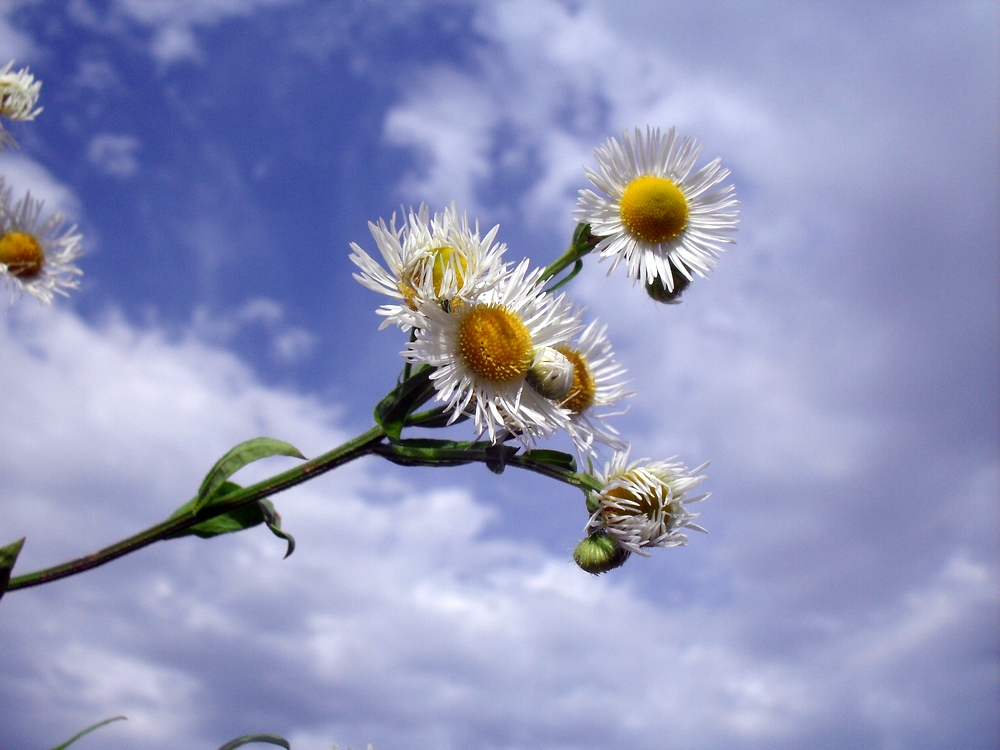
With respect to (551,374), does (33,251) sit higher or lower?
higher

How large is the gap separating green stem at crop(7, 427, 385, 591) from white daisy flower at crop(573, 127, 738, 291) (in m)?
0.55

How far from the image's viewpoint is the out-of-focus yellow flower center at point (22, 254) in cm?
170

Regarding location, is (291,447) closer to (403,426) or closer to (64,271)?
(403,426)

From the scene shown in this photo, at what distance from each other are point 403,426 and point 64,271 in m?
1.04

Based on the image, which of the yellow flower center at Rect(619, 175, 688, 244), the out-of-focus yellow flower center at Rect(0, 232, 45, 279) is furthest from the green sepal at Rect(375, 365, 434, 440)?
the out-of-focus yellow flower center at Rect(0, 232, 45, 279)

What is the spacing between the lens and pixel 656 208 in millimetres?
1498

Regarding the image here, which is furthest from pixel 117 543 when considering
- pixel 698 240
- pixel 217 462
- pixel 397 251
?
pixel 698 240

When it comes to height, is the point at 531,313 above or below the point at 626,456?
above

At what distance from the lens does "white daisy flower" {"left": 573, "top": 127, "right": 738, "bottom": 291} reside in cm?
146

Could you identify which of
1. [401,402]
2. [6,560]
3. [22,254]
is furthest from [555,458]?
[22,254]

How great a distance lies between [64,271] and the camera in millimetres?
1783

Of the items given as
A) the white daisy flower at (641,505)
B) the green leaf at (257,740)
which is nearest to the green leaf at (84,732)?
the green leaf at (257,740)

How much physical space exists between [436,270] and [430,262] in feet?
0.14

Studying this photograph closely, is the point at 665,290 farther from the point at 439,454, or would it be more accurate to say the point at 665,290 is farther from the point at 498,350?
the point at 439,454
